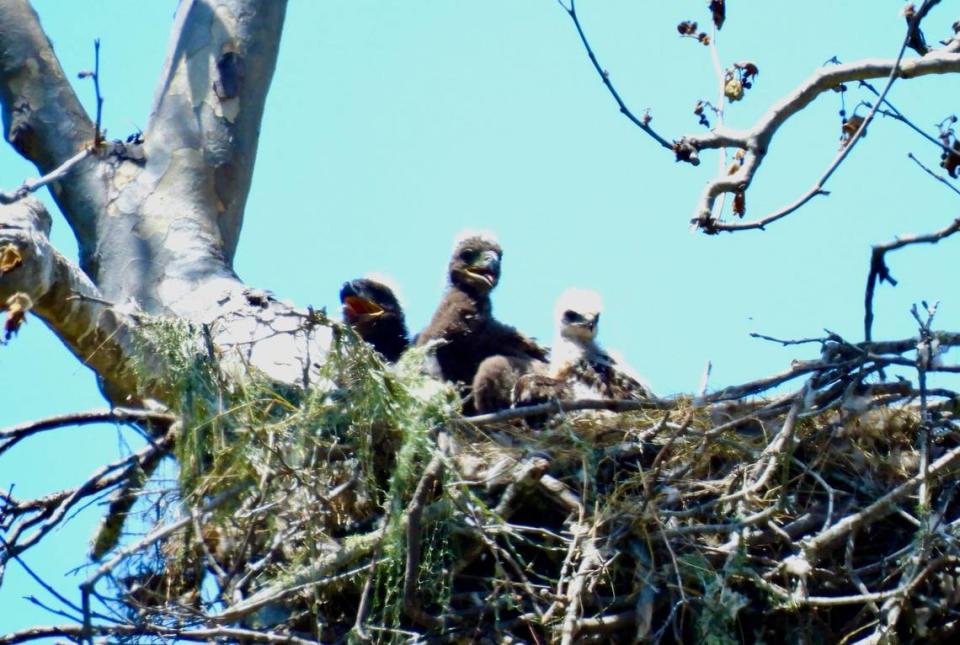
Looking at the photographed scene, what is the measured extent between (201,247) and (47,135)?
3.46 feet

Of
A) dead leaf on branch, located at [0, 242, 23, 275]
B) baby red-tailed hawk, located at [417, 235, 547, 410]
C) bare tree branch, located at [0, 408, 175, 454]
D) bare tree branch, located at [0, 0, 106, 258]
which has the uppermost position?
bare tree branch, located at [0, 0, 106, 258]

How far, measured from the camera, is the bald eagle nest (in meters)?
4.93

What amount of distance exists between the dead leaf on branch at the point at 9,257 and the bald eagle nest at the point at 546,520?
0.70 m

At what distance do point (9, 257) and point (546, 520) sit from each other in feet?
6.64

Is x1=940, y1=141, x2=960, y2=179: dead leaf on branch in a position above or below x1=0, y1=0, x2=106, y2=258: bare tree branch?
below

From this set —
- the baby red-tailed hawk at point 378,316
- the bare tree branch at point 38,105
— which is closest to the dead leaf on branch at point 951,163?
the baby red-tailed hawk at point 378,316

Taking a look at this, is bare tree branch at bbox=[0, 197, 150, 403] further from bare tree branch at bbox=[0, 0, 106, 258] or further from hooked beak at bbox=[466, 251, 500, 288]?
hooked beak at bbox=[466, 251, 500, 288]

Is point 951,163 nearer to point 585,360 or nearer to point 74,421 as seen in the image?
point 585,360

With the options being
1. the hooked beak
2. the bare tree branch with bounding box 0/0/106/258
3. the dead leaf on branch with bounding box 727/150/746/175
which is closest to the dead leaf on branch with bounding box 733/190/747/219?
the dead leaf on branch with bounding box 727/150/746/175

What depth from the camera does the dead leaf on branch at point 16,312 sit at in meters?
4.86

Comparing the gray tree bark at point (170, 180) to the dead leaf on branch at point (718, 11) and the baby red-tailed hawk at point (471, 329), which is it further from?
the dead leaf on branch at point (718, 11)

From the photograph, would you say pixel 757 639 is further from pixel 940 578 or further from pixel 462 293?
pixel 462 293

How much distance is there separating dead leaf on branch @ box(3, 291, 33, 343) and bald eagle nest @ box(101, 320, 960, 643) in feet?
2.06

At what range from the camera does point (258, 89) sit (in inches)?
293
